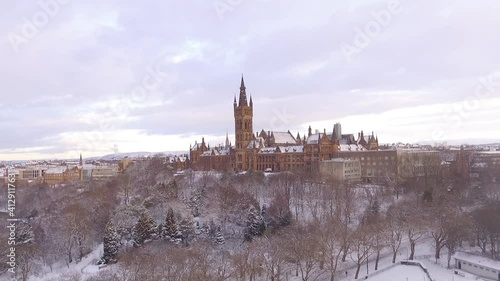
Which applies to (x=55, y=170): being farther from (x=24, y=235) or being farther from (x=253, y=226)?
(x=253, y=226)

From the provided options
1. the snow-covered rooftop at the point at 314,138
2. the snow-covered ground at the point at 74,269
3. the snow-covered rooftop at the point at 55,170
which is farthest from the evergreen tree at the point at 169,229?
the snow-covered rooftop at the point at 55,170

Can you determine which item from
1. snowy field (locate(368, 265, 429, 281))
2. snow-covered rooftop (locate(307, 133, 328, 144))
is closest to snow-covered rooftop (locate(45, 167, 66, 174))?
snow-covered rooftop (locate(307, 133, 328, 144))

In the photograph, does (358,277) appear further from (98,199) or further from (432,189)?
(98,199)

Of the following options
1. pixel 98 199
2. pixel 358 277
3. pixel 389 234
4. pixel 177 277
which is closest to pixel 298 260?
pixel 358 277

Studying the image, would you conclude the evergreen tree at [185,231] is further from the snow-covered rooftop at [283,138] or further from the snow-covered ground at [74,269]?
the snow-covered rooftop at [283,138]

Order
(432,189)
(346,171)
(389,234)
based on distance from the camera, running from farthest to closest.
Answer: (346,171) < (432,189) < (389,234)

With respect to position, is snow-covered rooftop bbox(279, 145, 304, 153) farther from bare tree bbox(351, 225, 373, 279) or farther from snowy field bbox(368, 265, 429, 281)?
snowy field bbox(368, 265, 429, 281)
